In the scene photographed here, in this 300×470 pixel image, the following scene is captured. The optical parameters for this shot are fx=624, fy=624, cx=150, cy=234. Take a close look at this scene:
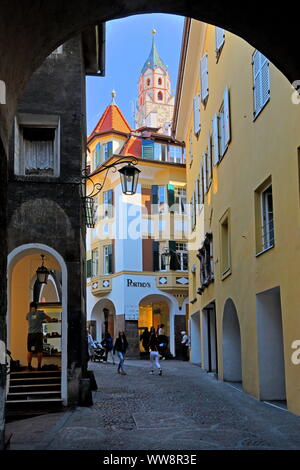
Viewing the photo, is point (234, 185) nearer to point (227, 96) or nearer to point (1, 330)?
point (227, 96)

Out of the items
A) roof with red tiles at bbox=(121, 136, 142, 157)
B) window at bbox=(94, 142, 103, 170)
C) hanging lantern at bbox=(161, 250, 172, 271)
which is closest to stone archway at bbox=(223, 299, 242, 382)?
hanging lantern at bbox=(161, 250, 172, 271)

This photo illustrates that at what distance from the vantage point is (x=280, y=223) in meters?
12.0

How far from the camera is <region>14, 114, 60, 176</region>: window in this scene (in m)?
14.1

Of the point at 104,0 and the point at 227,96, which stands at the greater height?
the point at 227,96

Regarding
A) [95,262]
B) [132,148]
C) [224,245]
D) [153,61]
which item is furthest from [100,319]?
[153,61]

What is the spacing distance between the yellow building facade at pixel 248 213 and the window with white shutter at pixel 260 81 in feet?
0.07

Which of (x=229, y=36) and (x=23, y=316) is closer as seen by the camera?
(x=23, y=316)

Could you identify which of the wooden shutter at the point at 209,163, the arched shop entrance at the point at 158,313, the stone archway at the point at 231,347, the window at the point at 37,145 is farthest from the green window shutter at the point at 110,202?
the window at the point at 37,145

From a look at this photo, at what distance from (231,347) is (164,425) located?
901 cm

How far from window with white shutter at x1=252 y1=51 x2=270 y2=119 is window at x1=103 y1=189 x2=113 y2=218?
26434mm

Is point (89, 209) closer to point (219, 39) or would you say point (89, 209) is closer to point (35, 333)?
point (35, 333)

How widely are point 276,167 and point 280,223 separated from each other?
1209 mm

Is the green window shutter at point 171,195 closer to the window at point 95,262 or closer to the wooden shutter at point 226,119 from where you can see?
the window at point 95,262
